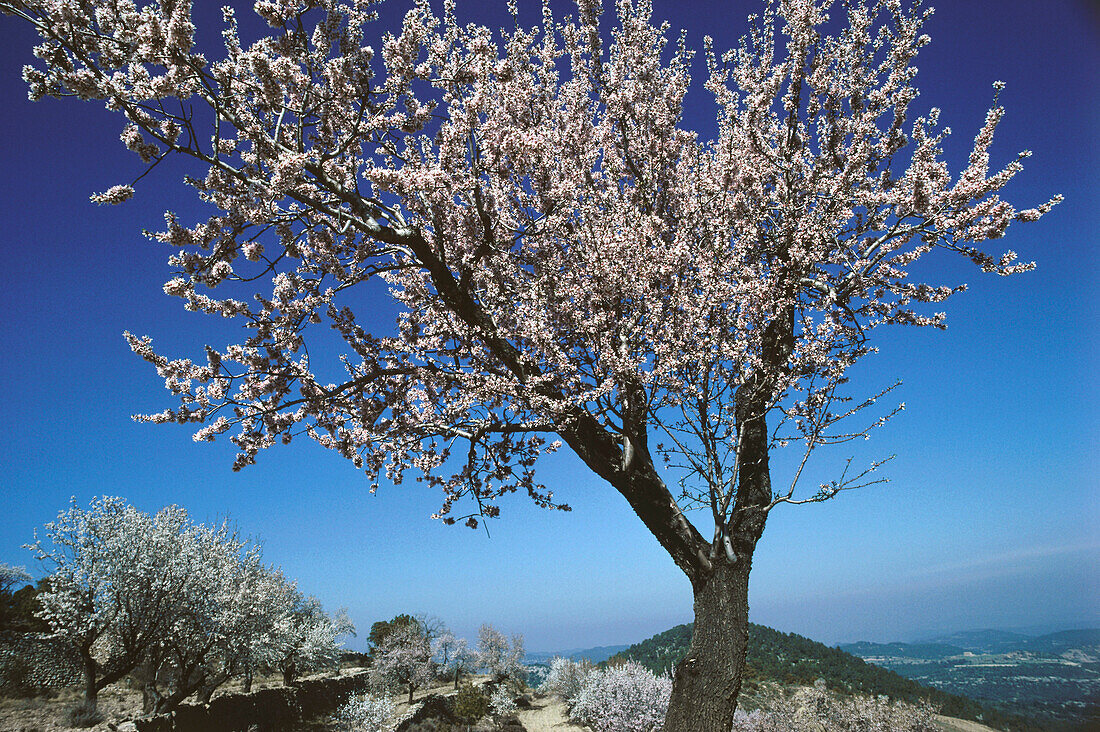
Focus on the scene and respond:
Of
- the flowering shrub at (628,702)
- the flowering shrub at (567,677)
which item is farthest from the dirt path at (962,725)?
the flowering shrub at (567,677)

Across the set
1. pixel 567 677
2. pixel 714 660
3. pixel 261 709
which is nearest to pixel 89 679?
pixel 261 709

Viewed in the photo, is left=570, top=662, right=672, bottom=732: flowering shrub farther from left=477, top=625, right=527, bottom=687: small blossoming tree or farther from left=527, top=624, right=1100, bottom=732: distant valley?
left=477, top=625, right=527, bottom=687: small blossoming tree

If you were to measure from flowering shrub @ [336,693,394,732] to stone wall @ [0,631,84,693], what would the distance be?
10.2 metres

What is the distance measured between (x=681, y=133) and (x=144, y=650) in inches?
897

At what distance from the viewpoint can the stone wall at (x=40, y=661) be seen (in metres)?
16.6

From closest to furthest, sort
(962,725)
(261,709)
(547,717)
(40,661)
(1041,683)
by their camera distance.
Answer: (40,661) < (261,709) < (962,725) < (547,717) < (1041,683)

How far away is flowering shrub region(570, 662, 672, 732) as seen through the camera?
19391 millimetres

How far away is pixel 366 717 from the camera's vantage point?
65.1 ft

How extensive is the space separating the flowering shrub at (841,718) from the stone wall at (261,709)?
57.8ft

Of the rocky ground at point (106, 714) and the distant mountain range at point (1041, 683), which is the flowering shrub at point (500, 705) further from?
the distant mountain range at point (1041, 683)

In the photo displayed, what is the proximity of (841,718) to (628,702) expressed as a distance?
27.1 feet

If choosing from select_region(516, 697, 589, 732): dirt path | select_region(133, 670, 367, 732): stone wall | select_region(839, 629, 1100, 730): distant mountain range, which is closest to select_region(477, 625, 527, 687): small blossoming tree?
select_region(516, 697, 589, 732): dirt path

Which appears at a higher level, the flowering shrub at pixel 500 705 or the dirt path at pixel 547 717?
the flowering shrub at pixel 500 705

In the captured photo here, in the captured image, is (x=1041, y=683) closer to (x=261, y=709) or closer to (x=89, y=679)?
(x=261, y=709)
